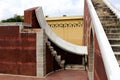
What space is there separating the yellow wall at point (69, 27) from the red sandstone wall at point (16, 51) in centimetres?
798

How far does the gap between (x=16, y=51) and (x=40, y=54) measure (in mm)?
1286

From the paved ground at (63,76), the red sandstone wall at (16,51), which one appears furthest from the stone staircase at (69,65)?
the red sandstone wall at (16,51)

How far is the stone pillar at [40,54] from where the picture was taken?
10.3 metres

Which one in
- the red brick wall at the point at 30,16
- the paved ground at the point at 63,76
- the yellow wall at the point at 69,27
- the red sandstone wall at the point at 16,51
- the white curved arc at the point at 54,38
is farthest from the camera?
→ the yellow wall at the point at 69,27

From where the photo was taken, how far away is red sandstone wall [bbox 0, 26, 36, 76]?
10.5 meters

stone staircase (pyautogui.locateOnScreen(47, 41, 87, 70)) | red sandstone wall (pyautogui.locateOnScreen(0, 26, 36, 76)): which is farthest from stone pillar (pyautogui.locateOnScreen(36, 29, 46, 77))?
stone staircase (pyautogui.locateOnScreen(47, 41, 87, 70))


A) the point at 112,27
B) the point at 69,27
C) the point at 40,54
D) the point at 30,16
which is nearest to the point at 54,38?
the point at 30,16

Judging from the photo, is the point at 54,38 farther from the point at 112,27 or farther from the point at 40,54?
the point at 112,27

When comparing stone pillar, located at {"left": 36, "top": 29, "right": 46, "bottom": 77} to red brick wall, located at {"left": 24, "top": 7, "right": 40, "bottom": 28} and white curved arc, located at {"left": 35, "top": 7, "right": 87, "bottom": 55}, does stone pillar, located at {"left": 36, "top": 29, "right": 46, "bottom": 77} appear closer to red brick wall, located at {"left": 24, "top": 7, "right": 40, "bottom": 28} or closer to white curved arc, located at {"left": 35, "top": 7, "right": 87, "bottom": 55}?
red brick wall, located at {"left": 24, "top": 7, "right": 40, "bottom": 28}

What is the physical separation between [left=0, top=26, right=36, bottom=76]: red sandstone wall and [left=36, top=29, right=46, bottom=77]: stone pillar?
0.70 feet

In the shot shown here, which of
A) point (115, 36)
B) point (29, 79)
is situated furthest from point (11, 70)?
point (115, 36)

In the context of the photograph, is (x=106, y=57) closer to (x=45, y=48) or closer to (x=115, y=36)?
(x=115, y=36)

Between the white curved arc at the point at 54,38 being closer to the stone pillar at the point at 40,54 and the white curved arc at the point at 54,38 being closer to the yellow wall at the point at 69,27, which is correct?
the stone pillar at the point at 40,54

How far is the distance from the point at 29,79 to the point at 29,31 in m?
2.23
